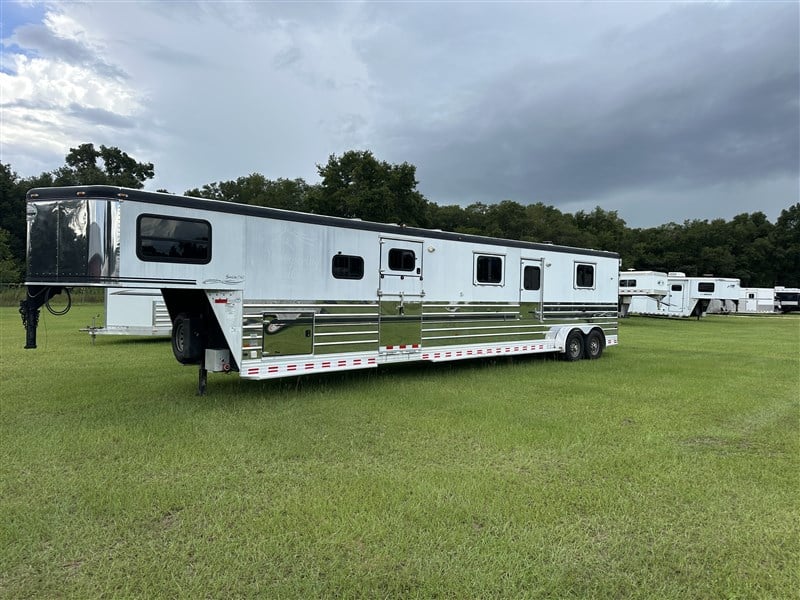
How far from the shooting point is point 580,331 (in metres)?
12.9

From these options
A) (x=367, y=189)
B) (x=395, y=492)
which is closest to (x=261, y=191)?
(x=367, y=189)

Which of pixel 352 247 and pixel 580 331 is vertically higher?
pixel 352 247

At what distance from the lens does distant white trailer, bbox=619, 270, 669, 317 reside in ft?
102

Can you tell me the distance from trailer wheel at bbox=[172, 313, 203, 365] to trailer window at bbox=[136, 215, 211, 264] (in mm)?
1201

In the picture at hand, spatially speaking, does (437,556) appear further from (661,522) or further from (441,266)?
(441,266)

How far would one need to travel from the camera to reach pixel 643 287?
104 feet

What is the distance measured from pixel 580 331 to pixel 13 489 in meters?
11.3

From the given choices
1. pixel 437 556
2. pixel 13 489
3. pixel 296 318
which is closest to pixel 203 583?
pixel 437 556

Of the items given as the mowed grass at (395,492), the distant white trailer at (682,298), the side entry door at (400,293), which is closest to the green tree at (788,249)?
the distant white trailer at (682,298)

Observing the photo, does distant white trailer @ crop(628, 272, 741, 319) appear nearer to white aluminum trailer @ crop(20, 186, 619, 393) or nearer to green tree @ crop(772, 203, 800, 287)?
white aluminum trailer @ crop(20, 186, 619, 393)

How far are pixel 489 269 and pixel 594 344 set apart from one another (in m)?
4.18

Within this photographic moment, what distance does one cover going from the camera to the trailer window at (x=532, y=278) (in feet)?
37.9

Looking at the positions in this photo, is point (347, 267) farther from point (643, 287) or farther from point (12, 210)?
point (12, 210)

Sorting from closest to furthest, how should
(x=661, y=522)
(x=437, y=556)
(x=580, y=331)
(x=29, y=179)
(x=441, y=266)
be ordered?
(x=437, y=556) → (x=661, y=522) → (x=441, y=266) → (x=580, y=331) → (x=29, y=179)
